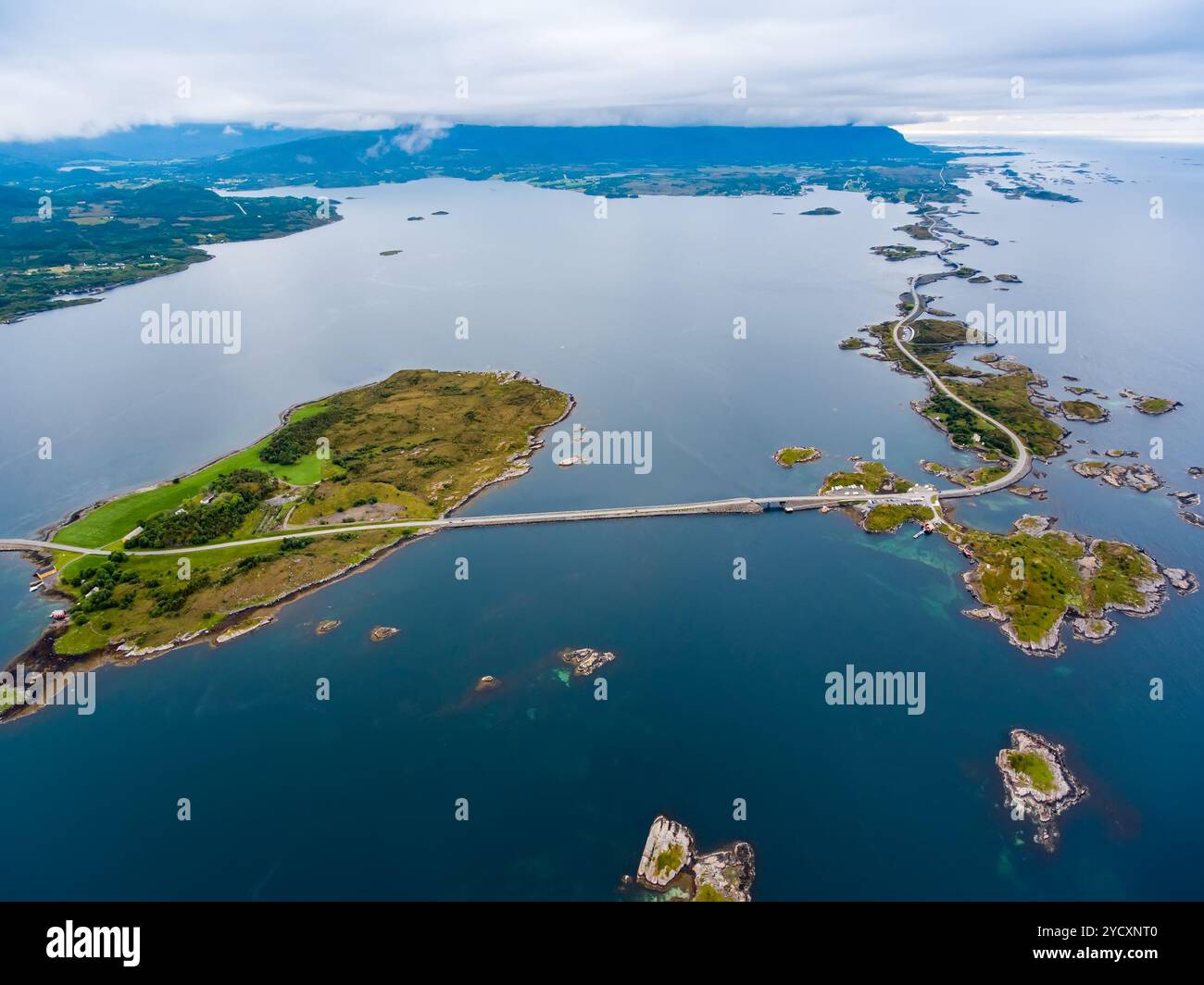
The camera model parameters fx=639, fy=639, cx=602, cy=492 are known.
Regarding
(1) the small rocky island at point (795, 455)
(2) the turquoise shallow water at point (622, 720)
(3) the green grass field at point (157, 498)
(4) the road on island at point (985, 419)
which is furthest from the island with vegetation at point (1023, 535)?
(3) the green grass field at point (157, 498)

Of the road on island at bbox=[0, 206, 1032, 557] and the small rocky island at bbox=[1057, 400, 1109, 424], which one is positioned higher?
the small rocky island at bbox=[1057, 400, 1109, 424]

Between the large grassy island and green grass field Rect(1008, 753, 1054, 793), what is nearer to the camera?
green grass field Rect(1008, 753, 1054, 793)

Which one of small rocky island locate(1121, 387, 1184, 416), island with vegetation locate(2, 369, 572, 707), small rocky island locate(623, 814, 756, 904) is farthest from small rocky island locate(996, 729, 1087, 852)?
small rocky island locate(1121, 387, 1184, 416)

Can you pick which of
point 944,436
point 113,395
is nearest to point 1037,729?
point 944,436

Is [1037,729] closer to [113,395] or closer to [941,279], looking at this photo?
[113,395]

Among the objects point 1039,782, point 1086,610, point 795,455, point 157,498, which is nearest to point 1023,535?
point 1086,610

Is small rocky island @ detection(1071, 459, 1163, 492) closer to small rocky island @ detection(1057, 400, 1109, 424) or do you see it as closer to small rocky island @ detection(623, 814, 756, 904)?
small rocky island @ detection(1057, 400, 1109, 424)
